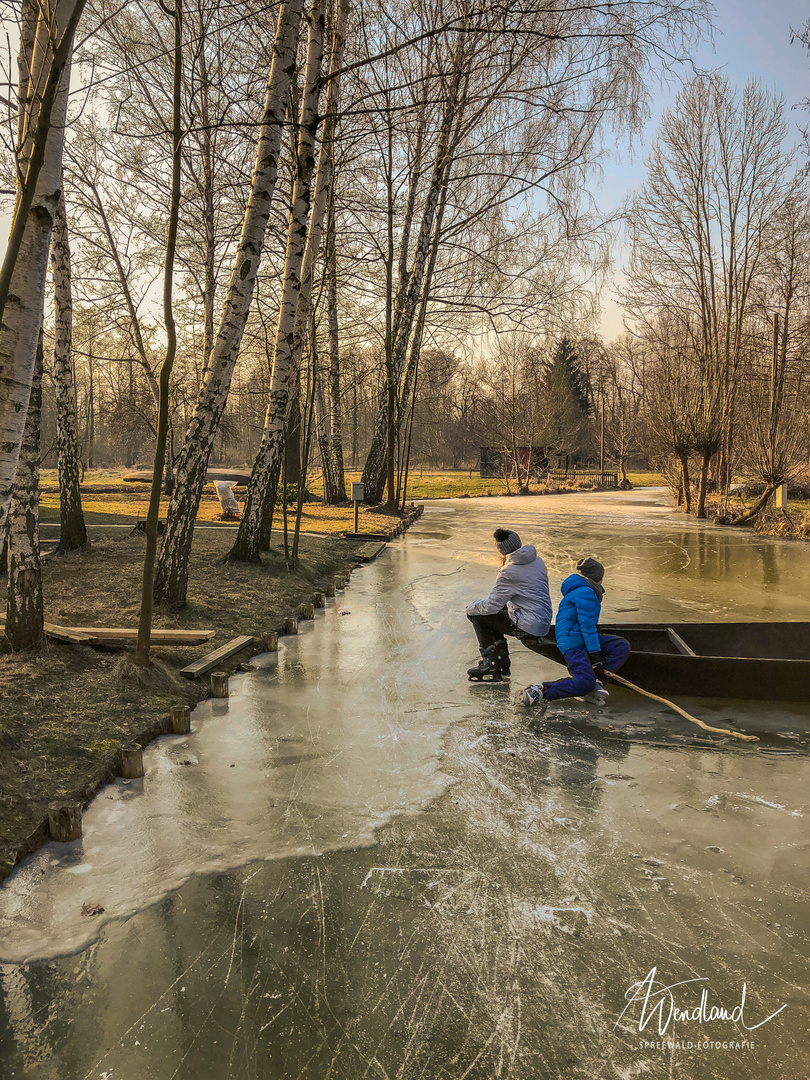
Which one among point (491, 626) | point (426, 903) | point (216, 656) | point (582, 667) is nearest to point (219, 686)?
point (216, 656)

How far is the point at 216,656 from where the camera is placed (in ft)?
21.6

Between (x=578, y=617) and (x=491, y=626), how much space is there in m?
1.10

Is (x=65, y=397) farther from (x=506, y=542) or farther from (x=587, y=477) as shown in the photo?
(x=587, y=477)

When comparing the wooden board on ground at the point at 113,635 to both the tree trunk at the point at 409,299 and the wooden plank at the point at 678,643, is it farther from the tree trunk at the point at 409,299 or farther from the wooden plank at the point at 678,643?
the tree trunk at the point at 409,299

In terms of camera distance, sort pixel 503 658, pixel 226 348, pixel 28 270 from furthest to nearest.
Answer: pixel 226 348, pixel 503 658, pixel 28 270

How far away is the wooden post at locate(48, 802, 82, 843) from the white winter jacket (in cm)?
381

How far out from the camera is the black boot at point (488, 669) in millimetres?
6547

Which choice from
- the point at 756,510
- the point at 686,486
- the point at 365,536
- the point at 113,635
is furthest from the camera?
the point at 686,486

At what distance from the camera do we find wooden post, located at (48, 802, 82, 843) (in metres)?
3.63

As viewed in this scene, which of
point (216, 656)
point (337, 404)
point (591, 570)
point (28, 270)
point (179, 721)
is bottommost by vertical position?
point (179, 721)

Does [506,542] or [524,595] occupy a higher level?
[506,542]

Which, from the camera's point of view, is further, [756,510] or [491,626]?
[756,510]

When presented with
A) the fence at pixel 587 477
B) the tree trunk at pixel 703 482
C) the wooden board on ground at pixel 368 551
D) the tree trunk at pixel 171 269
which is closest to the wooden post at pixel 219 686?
the tree trunk at pixel 171 269

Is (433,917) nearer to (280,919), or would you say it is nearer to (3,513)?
(280,919)
